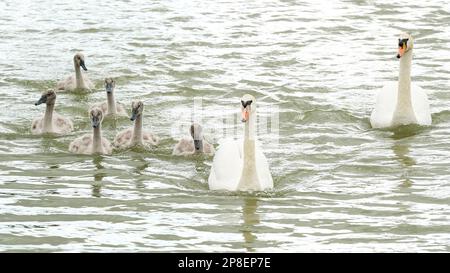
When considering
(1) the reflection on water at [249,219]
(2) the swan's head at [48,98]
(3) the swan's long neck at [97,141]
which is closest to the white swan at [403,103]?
(3) the swan's long neck at [97,141]

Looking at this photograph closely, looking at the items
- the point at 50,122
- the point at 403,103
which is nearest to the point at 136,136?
the point at 50,122

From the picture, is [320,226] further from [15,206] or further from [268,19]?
[268,19]

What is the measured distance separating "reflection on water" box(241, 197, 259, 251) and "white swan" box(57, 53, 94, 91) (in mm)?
6535

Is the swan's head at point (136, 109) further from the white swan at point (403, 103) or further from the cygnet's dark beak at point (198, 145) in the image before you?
the white swan at point (403, 103)

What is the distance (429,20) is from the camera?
2461 cm

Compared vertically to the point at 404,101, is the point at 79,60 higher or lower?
higher

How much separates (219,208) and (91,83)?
732 centimetres

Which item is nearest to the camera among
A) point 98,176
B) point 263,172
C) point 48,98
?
point 263,172

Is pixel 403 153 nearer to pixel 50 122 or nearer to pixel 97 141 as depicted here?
pixel 97 141

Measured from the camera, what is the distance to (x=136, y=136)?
53.6 feet

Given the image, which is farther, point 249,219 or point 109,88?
point 109,88

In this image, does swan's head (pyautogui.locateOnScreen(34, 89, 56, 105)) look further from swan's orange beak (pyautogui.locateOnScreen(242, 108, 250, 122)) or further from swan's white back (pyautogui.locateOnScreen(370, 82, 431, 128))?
swan's white back (pyautogui.locateOnScreen(370, 82, 431, 128))

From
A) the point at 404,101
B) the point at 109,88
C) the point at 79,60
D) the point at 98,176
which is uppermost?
the point at 79,60

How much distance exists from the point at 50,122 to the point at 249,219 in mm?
4933
